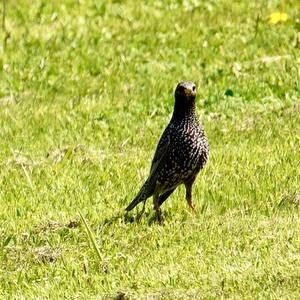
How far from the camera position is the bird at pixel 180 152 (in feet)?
32.4

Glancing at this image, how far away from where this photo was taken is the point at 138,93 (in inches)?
576

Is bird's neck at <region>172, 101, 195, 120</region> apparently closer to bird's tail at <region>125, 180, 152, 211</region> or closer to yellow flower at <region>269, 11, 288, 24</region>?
bird's tail at <region>125, 180, 152, 211</region>

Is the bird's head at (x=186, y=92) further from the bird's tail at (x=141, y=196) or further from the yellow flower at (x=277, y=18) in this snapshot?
the yellow flower at (x=277, y=18)

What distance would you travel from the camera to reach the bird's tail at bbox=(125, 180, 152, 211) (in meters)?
10.1

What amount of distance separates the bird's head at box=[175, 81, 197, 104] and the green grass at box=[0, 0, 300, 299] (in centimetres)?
97

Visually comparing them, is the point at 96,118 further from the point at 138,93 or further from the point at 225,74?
the point at 225,74

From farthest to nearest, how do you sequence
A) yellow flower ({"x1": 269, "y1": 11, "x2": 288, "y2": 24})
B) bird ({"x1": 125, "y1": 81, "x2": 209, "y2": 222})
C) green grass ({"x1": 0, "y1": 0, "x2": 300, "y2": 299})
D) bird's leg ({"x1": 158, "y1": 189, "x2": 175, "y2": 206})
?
yellow flower ({"x1": 269, "y1": 11, "x2": 288, "y2": 24}) → bird's leg ({"x1": 158, "y1": 189, "x2": 175, "y2": 206}) → bird ({"x1": 125, "y1": 81, "x2": 209, "y2": 222}) → green grass ({"x1": 0, "y1": 0, "x2": 300, "y2": 299})

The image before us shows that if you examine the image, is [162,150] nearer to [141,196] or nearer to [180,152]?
[180,152]

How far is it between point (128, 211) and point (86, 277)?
154 centimetres

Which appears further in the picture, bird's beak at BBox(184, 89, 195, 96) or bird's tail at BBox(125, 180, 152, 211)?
bird's tail at BBox(125, 180, 152, 211)

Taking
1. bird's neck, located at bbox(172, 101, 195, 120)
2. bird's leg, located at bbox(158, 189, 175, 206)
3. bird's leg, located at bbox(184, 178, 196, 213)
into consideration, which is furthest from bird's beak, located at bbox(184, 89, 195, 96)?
bird's leg, located at bbox(158, 189, 175, 206)

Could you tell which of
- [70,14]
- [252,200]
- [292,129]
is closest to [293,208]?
[252,200]

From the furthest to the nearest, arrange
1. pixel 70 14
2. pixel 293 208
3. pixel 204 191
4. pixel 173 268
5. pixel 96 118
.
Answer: pixel 70 14, pixel 96 118, pixel 204 191, pixel 293 208, pixel 173 268

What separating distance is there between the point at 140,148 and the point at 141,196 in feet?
8.74
